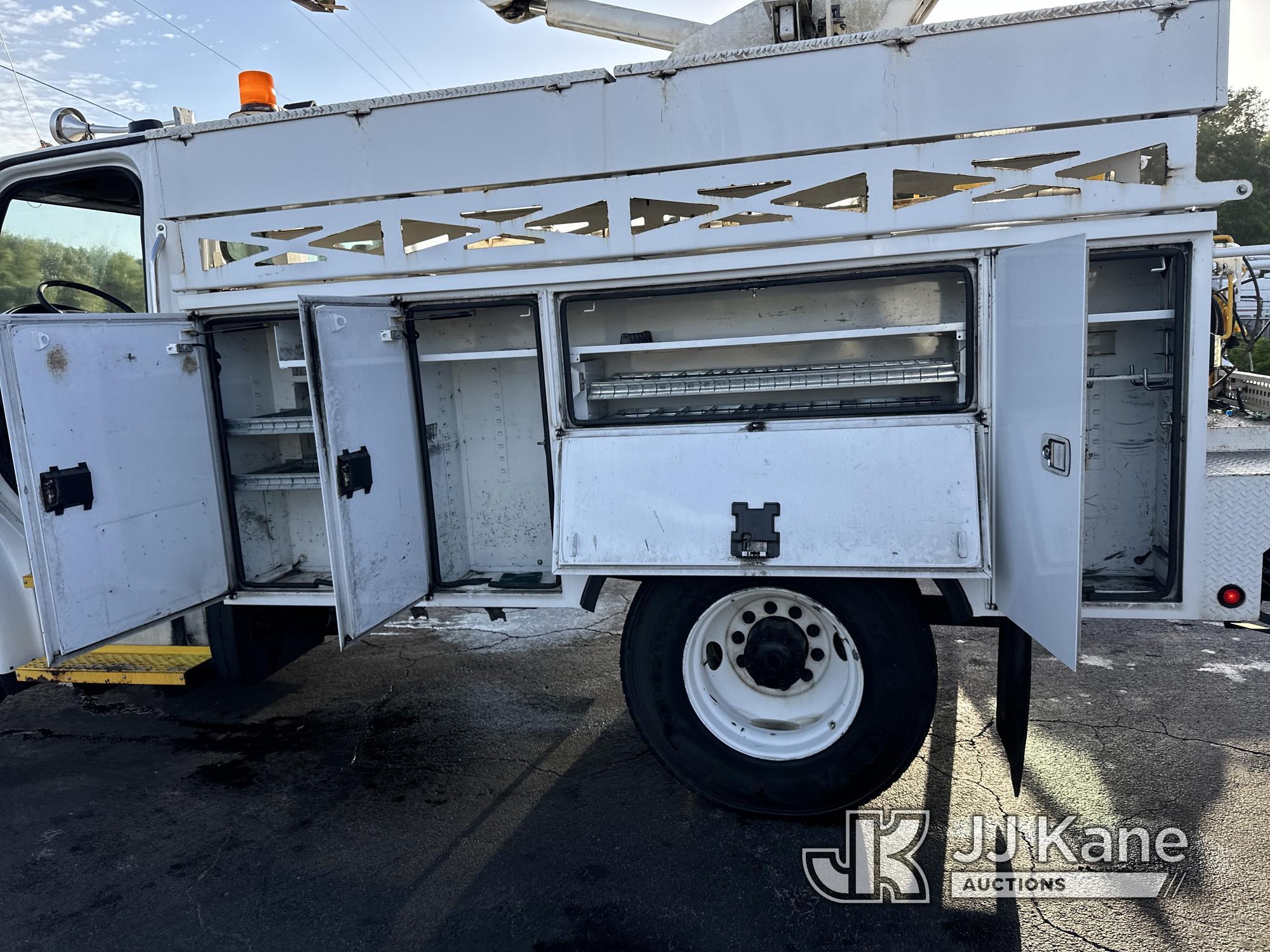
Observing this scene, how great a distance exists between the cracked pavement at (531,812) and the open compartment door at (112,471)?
89 centimetres

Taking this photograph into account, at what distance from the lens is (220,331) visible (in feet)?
13.3

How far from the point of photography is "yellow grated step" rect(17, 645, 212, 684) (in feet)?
13.6

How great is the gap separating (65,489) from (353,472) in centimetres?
105

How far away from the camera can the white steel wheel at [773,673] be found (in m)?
3.42

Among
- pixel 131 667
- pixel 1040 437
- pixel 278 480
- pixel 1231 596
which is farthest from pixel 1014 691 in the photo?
pixel 131 667

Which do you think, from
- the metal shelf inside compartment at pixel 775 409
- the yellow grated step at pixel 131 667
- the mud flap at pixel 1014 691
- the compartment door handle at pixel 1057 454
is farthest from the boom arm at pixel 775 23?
the yellow grated step at pixel 131 667

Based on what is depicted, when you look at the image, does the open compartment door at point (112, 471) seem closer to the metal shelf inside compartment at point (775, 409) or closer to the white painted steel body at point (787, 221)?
the white painted steel body at point (787, 221)

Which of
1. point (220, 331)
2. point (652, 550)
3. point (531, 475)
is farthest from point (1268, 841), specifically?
point (220, 331)

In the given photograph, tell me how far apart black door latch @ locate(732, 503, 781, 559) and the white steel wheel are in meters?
0.25

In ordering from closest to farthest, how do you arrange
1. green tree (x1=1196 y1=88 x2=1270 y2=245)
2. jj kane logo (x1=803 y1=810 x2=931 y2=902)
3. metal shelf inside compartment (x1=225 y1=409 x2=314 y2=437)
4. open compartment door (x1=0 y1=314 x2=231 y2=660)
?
jj kane logo (x1=803 y1=810 x2=931 y2=902), open compartment door (x1=0 y1=314 x2=231 y2=660), metal shelf inside compartment (x1=225 y1=409 x2=314 y2=437), green tree (x1=1196 y1=88 x2=1270 y2=245)

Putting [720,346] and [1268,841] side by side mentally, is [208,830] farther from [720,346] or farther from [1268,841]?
[1268,841]

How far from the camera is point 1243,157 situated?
2670 cm

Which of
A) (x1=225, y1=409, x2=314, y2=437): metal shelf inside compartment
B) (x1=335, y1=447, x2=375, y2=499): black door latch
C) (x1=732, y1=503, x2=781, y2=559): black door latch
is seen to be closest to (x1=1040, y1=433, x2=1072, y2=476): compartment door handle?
(x1=732, y1=503, x2=781, y2=559): black door latch
